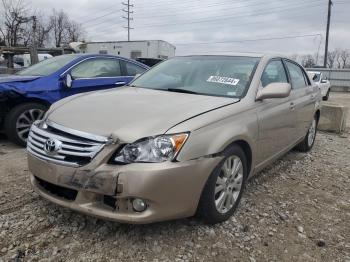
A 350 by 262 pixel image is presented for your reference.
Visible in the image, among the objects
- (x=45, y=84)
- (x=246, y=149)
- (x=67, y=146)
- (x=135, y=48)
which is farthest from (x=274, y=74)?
(x=135, y=48)

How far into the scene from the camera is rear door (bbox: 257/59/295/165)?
12.4 feet

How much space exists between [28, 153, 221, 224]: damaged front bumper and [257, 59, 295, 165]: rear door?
3.56 feet

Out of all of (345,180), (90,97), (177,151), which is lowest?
(345,180)

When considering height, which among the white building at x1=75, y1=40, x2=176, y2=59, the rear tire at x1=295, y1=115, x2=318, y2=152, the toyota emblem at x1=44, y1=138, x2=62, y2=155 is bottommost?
the rear tire at x1=295, y1=115, x2=318, y2=152

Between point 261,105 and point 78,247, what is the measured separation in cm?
217

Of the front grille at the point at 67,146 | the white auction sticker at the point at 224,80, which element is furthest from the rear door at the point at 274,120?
the front grille at the point at 67,146

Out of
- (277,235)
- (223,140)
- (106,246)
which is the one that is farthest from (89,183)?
(277,235)

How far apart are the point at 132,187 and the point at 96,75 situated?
4160 millimetres

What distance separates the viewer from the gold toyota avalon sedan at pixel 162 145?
2.66 meters

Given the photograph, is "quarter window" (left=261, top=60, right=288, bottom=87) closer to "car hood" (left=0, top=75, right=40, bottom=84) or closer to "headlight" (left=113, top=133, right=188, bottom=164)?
"headlight" (left=113, top=133, right=188, bottom=164)

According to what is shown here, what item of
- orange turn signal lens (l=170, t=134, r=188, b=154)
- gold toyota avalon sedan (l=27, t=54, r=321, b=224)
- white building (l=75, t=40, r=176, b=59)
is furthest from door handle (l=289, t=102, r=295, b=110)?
white building (l=75, t=40, r=176, b=59)

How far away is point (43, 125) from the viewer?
3.18 meters

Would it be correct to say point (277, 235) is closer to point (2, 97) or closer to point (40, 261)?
point (40, 261)

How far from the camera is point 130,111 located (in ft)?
10.1
